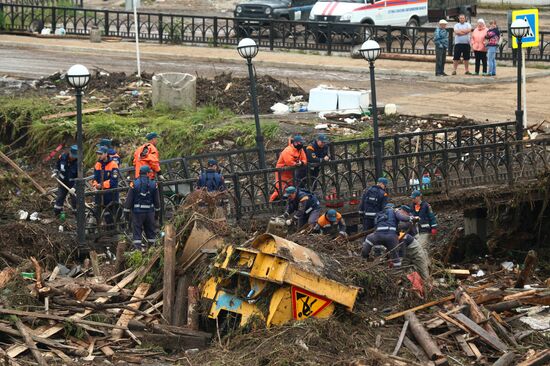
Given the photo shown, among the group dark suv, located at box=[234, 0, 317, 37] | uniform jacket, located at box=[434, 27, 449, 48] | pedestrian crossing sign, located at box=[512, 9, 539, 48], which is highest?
dark suv, located at box=[234, 0, 317, 37]

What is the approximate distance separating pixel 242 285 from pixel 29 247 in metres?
6.14

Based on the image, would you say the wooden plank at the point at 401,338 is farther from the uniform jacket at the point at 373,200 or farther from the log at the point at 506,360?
the uniform jacket at the point at 373,200

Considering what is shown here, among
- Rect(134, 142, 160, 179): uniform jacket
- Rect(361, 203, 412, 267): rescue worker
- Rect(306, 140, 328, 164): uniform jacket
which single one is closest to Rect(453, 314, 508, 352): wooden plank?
Rect(361, 203, 412, 267): rescue worker

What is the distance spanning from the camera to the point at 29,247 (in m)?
21.9

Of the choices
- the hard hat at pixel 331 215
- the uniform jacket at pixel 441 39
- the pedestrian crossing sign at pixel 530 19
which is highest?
the pedestrian crossing sign at pixel 530 19

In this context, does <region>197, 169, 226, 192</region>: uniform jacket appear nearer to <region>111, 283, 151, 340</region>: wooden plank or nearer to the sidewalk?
<region>111, 283, 151, 340</region>: wooden plank

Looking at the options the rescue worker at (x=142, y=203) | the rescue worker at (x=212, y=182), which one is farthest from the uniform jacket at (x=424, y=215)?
the rescue worker at (x=142, y=203)

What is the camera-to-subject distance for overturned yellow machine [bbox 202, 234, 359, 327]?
1658cm

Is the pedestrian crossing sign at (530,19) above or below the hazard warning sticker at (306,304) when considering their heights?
above

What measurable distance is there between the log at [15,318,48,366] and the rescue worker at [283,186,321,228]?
5.28 metres

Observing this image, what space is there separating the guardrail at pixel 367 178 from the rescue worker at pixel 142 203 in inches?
17.7

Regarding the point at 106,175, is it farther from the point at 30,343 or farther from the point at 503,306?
the point at 503,306

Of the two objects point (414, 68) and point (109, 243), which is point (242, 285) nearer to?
point (109, 243)

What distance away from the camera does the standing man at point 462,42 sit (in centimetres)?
3581
